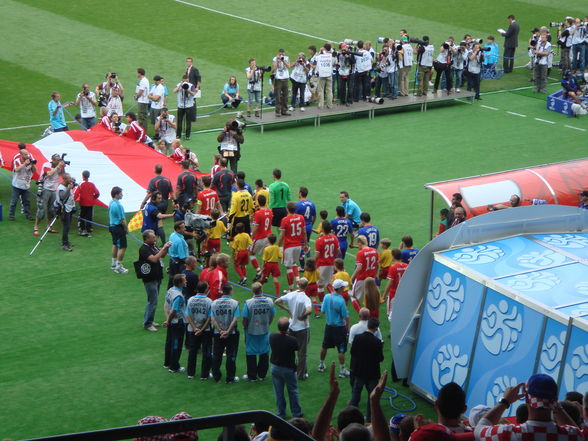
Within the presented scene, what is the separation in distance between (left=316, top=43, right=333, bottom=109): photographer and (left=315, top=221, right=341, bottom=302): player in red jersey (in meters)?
11.3

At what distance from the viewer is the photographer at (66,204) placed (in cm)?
1784

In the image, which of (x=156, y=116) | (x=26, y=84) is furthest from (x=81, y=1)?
(x=156, y=116)

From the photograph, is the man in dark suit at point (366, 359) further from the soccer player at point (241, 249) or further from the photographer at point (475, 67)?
the photographer at point (475, 67)

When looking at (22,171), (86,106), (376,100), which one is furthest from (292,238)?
(376,100)

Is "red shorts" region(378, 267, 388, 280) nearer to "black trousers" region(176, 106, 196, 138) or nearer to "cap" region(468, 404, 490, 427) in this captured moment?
"cap" region(468, 404, 490, 427)

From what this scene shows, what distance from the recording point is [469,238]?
1313 centimetres

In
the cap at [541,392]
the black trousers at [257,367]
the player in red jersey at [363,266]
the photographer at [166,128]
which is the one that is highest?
the cap at [541,392]

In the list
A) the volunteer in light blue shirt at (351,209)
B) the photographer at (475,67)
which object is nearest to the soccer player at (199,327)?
the volunteer in light blue shirt at (351,209)

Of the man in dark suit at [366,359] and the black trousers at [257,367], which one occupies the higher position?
the man in dark suit at [366,359]

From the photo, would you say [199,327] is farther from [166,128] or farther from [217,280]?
[166,128]

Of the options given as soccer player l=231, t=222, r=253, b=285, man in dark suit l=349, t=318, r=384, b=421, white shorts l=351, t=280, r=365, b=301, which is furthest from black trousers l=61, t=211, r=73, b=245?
man in dark suit l=349, t=318, r=384, b=421

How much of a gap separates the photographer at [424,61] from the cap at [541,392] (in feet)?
70.3

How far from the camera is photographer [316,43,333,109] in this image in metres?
26.2

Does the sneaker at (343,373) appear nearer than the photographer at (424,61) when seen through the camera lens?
Yes
